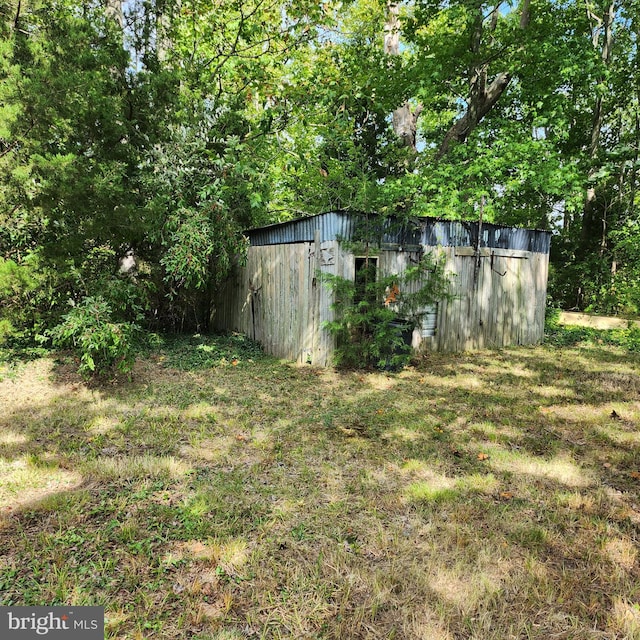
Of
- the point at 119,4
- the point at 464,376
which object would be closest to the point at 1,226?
the point at 119,4

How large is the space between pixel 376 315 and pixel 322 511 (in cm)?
383

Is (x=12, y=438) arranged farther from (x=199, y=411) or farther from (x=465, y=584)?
(x=465, y=584)

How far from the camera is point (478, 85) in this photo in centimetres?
1108

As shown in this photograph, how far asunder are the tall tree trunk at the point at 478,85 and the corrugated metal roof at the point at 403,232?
433cm

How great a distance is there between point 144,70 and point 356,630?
27.2ft

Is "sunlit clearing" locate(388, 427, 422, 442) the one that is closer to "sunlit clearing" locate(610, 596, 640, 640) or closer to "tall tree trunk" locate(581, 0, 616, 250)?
"sunlit clearing" locate(610, 596, 640, 640)

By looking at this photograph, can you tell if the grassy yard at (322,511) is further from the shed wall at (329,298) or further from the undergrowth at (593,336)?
the undergrowth at (593,336)

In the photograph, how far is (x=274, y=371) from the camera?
6332mm

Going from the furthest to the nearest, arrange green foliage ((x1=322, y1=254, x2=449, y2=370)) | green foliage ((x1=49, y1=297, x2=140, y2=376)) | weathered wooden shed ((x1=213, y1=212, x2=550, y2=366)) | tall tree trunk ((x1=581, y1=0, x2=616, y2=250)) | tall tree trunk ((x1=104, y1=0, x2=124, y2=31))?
1. tall tree trunk ((x1=581, y1=0, x2=616, y2=250))
2. tall tree trunk ((x1=104, y1=0, x2=124, y2=31))
3. weathered wooden shed ((x1=213, y1=212, x2=550, y2=366))
4. green foliage ((x1=322, y1=254, x2=449, y2=370))
5. green foliage ((x1=49, y1=297, x2=140, y2=376))

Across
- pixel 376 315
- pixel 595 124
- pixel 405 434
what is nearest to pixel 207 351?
pixel 376 315
